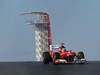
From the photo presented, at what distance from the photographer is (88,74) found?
149m

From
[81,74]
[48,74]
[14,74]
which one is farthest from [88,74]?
[14,74]

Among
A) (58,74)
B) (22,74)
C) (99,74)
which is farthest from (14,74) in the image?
(99,74)

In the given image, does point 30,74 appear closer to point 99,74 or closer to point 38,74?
point 38,74

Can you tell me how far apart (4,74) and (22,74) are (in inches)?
222

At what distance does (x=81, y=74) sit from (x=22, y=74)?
16.6m

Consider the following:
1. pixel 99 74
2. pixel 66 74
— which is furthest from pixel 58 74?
pixel 99 74

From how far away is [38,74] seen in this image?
152 m

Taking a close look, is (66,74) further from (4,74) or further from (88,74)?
(4,74)

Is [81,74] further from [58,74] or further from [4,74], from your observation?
[4,74]

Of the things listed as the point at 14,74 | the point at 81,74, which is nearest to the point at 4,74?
the point at 14,74

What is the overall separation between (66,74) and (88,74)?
6452 mm

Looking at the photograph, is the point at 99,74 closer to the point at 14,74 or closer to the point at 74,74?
the point at 74,74

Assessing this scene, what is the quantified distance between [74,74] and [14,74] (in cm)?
1713

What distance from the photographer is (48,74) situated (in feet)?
495
